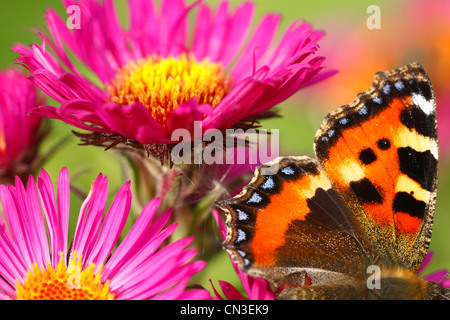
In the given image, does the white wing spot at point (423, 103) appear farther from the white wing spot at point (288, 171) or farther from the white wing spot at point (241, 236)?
the white wing spot at point (241, 236)

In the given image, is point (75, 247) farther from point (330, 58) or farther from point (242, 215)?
→ point (330, 58)

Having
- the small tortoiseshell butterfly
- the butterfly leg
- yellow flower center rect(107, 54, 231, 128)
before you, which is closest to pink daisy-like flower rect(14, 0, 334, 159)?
yellow flower center rect(107, 54, 231, 128)

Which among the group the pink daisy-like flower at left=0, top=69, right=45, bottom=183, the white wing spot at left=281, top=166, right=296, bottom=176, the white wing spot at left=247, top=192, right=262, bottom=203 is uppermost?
the pink daisy-like flower at left=0, top=69, right=45, bottom=183

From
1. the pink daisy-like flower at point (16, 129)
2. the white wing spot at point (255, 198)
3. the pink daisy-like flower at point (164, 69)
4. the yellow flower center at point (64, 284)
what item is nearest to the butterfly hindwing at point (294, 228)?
the white wing spot at point (255, 198)

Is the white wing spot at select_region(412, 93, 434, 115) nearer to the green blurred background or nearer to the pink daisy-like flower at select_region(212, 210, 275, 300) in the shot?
the pink daisy-like flower at select_region(212, 210, 275, 300)

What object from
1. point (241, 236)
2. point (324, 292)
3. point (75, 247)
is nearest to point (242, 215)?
point (241, 236)
